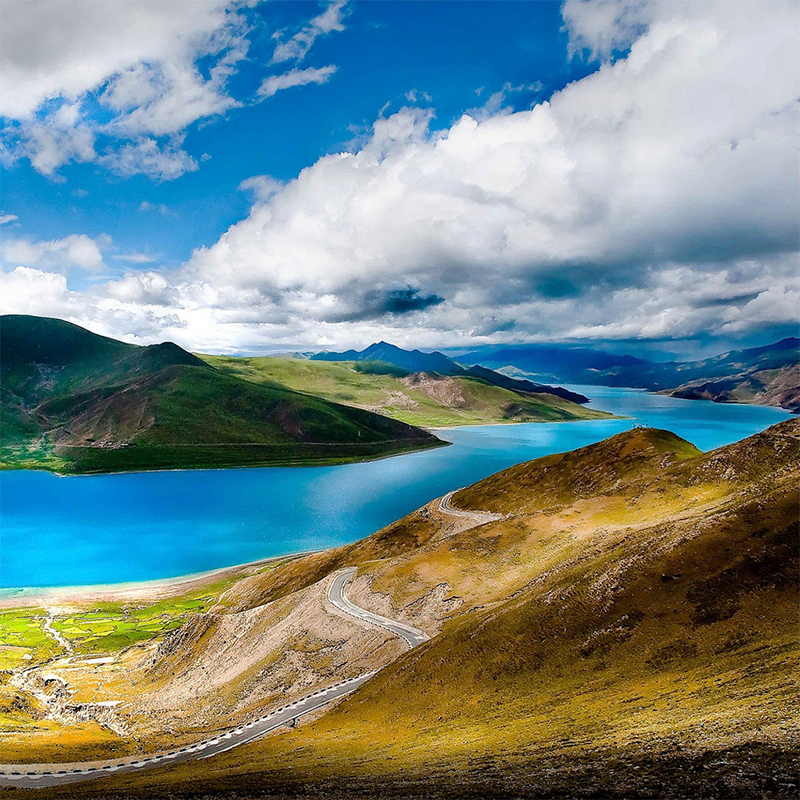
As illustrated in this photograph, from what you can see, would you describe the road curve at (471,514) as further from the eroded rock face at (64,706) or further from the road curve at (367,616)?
the eroded rock face at (64,706)

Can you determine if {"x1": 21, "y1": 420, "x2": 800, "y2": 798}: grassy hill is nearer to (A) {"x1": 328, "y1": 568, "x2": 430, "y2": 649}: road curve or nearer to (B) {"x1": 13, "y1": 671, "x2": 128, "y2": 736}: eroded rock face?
(A) {"x1": 328, "y1": 568, "x2": 430, "y2": 649}: road curve

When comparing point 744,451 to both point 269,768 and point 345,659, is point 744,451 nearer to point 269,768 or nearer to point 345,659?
point 345,659

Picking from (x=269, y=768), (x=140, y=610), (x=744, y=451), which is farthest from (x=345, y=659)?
(x=744, y=451)

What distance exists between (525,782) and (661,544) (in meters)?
39.1

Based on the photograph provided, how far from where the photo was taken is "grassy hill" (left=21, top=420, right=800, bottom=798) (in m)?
24.0

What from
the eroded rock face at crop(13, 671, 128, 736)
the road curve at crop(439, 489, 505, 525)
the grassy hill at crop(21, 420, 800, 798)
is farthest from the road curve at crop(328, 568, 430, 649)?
the road curve at crop(439, 489, 505, 525)

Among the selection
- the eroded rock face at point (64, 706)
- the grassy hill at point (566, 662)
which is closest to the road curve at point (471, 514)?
the grassy hill at point (566, 662)

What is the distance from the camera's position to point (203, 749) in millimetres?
43688

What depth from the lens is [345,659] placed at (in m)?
61.1

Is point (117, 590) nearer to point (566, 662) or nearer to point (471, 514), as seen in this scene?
point (471, 514)

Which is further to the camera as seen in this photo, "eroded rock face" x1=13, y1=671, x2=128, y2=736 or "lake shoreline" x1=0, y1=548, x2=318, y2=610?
"lake shoreline" x1=0, y1=548, x2=318, y2=610

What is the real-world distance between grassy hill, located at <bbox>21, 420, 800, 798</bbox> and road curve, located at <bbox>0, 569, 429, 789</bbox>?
9.90 feet

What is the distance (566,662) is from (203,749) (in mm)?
31983

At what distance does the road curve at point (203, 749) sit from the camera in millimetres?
37688
